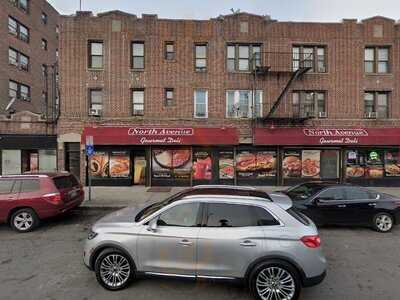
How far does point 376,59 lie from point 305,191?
42.0ft

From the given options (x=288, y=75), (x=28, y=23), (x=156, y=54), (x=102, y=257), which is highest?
(x=28, y=23)

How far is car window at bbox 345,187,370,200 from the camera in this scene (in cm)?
860

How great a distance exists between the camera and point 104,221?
16.7 feet

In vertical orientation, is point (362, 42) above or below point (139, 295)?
above

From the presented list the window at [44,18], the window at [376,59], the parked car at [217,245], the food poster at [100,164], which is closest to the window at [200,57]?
the food poster at [100,164]

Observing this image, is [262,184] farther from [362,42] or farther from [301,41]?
[362,42]

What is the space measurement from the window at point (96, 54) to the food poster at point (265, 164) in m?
10.6

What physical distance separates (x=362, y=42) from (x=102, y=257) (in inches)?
734

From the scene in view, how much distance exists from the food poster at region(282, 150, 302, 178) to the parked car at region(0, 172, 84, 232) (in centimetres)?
1233

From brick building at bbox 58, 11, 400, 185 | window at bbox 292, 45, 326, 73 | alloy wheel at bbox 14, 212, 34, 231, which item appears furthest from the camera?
window at bbox 292, 45, 326, 73

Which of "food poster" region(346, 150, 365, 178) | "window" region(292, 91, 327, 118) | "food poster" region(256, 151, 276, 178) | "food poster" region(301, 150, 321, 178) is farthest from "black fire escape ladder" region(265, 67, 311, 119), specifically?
"food poster" region(346, 150, 365, 178)

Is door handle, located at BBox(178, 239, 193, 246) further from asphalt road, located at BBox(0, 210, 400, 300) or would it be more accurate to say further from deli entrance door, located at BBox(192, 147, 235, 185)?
deli entrance door, located at BBox(192, 147, 235, 185)

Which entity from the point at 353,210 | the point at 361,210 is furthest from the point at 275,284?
the point at 361,210

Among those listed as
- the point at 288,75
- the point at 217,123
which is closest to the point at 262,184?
the point at 217,123
